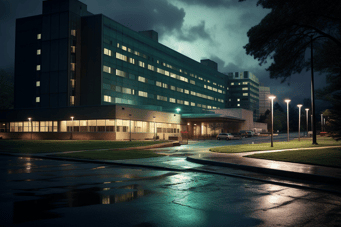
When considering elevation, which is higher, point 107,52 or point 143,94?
point 107,52

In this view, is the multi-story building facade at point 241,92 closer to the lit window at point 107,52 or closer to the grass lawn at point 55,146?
the lit window at point 107,52

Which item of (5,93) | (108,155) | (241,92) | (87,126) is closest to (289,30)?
(108,155)

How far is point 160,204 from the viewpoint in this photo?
716 cm

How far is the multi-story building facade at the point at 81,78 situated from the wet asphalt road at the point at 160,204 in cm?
5045

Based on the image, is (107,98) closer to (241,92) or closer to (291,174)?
(291,174)

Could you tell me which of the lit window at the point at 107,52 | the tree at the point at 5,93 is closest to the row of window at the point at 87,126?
the lit window at the point at 107,52

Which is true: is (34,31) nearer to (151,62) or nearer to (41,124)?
(41,124)

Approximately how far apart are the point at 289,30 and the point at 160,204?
646 inches

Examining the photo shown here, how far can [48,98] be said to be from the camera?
73.6 meters

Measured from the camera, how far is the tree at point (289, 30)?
16766 millimetres

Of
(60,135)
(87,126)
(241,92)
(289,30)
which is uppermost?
(241,92)

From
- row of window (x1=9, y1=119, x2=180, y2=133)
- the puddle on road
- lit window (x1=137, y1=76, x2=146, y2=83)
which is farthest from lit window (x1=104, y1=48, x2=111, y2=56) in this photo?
the puddle on road

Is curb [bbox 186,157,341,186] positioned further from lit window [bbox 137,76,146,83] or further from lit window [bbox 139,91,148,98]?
lit window [bbox 137,76,146,83]

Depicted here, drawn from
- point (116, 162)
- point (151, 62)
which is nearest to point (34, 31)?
point (151, 62)
